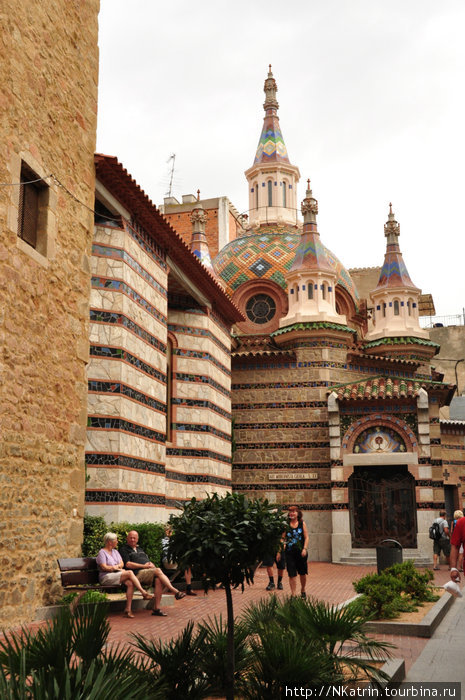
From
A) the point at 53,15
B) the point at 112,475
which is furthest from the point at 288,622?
the point at 53,15

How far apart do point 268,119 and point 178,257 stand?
19473 millimetres

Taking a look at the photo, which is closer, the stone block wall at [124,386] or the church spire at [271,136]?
the stone block wall at [124,386]

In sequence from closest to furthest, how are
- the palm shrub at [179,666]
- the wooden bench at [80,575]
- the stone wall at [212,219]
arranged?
the palm shrub at [179,666]
the wooden bench at [80,575]
the stone wall at [212,219]

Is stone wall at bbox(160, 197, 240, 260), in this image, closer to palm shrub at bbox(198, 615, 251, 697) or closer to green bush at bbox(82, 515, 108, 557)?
green bush at bbox(82, 515, 108, 557)

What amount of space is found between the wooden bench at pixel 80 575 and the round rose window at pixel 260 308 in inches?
767

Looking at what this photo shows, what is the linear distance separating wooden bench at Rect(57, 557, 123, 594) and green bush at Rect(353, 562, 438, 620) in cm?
347

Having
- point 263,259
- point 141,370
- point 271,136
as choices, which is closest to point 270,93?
point 271,136

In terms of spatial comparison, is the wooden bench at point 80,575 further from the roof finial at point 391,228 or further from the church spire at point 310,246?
the roof finial at point 391,228

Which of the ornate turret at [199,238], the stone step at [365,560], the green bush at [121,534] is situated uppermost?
the ornate turret at [199,238]

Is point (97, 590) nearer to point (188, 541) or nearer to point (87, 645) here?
point (188, 541)

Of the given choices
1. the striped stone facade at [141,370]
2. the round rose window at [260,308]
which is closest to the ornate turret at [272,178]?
the round rose window at [260,308]

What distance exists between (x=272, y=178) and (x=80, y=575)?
26.4 m

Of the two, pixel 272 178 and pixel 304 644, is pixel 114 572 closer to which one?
pixel 304 644

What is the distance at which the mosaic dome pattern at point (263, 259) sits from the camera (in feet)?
97.3
